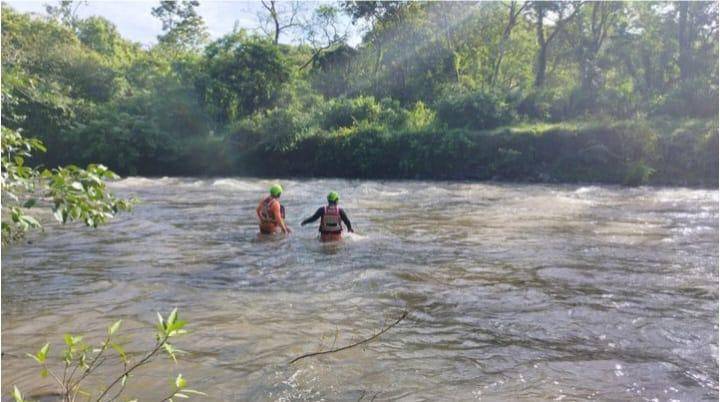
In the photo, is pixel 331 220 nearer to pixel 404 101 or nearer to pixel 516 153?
pixel 516 153

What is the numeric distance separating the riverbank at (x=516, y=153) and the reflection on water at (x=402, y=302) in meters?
9.78

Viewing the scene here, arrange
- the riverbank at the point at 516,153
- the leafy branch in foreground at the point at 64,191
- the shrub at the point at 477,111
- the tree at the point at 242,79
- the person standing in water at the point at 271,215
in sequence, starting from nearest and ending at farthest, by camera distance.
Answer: the leafy branch in foreground at the point at 64,191 < the person standing in water at the point at 271,215 < the riverbank at the point at 516,153 < the shrub at the point at 477,111 < the tree at the point at 242,79

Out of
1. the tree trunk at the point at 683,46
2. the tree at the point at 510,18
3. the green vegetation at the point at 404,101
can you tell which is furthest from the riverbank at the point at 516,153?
the tree at the point at 510,18

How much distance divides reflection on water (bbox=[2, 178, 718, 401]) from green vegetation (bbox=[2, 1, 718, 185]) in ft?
36.4

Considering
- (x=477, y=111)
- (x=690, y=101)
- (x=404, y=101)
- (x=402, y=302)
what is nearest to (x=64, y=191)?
(x=402, y=302)

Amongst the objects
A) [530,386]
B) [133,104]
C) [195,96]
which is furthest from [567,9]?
[530,386]

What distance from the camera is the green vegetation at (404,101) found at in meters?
25.3

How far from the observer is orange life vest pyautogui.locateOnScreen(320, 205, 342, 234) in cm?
1098

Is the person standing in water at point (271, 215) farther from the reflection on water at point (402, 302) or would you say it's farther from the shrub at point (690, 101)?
the shrub at point (690, 101)

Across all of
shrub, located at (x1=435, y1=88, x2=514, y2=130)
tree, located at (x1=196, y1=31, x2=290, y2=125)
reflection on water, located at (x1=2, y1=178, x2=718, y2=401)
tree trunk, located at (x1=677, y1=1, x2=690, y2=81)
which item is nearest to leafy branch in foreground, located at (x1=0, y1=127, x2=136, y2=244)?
reflection on water, located at (x1=2, y1=178, x2=718, y2=401)

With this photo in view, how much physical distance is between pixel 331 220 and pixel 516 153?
1619 cm

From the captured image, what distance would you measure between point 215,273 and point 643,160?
19885 millimetres

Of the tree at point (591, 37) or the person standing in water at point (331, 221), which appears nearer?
the person standing in water at point (331, 221)

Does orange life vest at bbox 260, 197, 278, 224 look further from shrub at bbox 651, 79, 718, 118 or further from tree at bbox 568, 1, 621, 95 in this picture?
tree at bbox 568, 1, 621, 95
